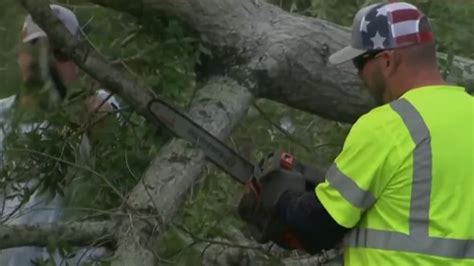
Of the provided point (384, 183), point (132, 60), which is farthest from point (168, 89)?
point (384, 183)

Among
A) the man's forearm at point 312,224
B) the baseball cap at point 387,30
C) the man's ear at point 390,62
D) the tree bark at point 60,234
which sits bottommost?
the tree bark at point 60,234

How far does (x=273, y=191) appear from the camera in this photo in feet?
10.6

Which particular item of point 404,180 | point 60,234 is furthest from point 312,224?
point 60,234

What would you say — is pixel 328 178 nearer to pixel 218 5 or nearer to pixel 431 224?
pixel 431 224

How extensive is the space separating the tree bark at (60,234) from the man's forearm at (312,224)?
2.34ft

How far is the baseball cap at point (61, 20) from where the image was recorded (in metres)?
3.53

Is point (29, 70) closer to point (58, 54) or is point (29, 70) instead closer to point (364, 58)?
point (58, 54)

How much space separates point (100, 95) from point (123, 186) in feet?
1.08

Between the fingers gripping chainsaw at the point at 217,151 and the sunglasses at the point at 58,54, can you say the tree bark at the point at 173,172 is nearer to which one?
the fingers gripping chainsaw at the point at 217,151

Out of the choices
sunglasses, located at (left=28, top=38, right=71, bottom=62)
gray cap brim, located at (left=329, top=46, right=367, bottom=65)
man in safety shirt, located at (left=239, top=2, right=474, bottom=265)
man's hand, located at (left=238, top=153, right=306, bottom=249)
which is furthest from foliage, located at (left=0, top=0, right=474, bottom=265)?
man in safety shirt, located at (left=239, top=2, right=474, bottom=265)

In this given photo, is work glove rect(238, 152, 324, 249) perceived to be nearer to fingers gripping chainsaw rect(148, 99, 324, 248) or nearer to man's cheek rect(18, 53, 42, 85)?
fingers gripping chainsaw rect(148, 99, 324, 248)

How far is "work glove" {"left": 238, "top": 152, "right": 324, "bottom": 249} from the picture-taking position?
125 inches

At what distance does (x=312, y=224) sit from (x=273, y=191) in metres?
0.33

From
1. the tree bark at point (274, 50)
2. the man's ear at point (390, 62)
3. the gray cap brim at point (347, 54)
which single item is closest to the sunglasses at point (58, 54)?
the tree bark at point (274, 50)
